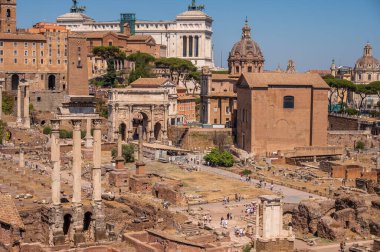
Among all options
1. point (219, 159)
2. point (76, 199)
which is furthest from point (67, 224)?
point (219, 159)

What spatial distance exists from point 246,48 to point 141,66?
1369 cm

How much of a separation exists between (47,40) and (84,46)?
50.4 metres

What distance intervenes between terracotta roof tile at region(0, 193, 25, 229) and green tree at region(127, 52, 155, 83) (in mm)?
55444

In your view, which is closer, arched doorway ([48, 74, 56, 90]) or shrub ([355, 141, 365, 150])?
shrub ([355, 141, 365, 150])

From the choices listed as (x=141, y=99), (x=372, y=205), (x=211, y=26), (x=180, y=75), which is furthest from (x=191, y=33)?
(x=372, y=205)

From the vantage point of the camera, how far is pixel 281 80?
68.3m

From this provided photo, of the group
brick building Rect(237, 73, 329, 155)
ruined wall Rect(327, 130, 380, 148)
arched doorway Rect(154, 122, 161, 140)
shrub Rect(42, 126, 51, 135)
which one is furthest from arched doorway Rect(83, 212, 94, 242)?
ruined wall Rect(327, 130, 380, 148)

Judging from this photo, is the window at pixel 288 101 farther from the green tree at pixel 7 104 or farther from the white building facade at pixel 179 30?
the white building facade at pixel 179 30

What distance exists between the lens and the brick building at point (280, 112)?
220 feet

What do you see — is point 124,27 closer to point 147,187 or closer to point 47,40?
point 47,40

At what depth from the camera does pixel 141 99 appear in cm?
7181

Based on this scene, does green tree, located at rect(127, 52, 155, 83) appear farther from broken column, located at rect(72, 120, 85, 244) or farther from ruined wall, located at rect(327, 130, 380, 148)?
broken column, located at rect(72, 120, 85, 244)

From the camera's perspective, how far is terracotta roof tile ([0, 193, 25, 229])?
27.8 meters

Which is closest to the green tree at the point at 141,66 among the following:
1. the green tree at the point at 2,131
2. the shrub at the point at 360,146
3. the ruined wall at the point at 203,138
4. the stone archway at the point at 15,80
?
the stone archway at the point at 15,80
